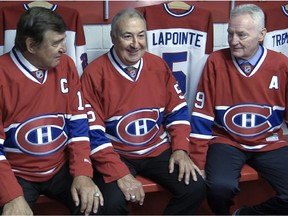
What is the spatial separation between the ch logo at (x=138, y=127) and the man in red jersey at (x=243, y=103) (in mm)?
208

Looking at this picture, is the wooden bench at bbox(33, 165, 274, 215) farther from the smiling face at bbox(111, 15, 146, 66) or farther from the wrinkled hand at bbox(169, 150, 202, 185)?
the smiling face at bbox(111, 15, 146, 66)

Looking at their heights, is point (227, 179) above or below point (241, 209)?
above

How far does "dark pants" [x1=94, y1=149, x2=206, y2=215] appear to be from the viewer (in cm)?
174

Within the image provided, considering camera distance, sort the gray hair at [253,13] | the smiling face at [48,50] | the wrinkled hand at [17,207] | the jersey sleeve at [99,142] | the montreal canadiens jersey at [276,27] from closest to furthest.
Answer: the wrinkled hand at [17,207] → the smiling face at [48,50] → the jersey sleeve at [99,142] → the gray hair at [253,13] → the montreal canadiens jersey at [276,27]

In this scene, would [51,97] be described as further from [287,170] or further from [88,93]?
[287,170]

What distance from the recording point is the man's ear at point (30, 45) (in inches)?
66.9

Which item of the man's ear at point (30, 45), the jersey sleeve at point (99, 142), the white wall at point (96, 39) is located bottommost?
the jersey sleeve at point (99, 142)

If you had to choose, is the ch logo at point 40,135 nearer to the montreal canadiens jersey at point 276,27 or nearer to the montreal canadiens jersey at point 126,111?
the montreal canadiens jersey at point 126,111

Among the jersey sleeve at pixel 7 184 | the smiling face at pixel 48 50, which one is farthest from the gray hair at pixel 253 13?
the jersey sleeve at pixel 7 184

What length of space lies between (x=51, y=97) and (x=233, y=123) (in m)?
0.80

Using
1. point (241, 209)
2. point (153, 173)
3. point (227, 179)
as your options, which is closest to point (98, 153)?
point (153, 173)

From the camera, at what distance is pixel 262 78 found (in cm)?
206

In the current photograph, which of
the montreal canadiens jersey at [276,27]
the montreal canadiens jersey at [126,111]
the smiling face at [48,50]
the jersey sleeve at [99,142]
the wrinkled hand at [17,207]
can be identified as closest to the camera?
the wrinkled hand at [17,207]

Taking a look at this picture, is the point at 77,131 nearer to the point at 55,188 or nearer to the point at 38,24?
the point at 55,188
